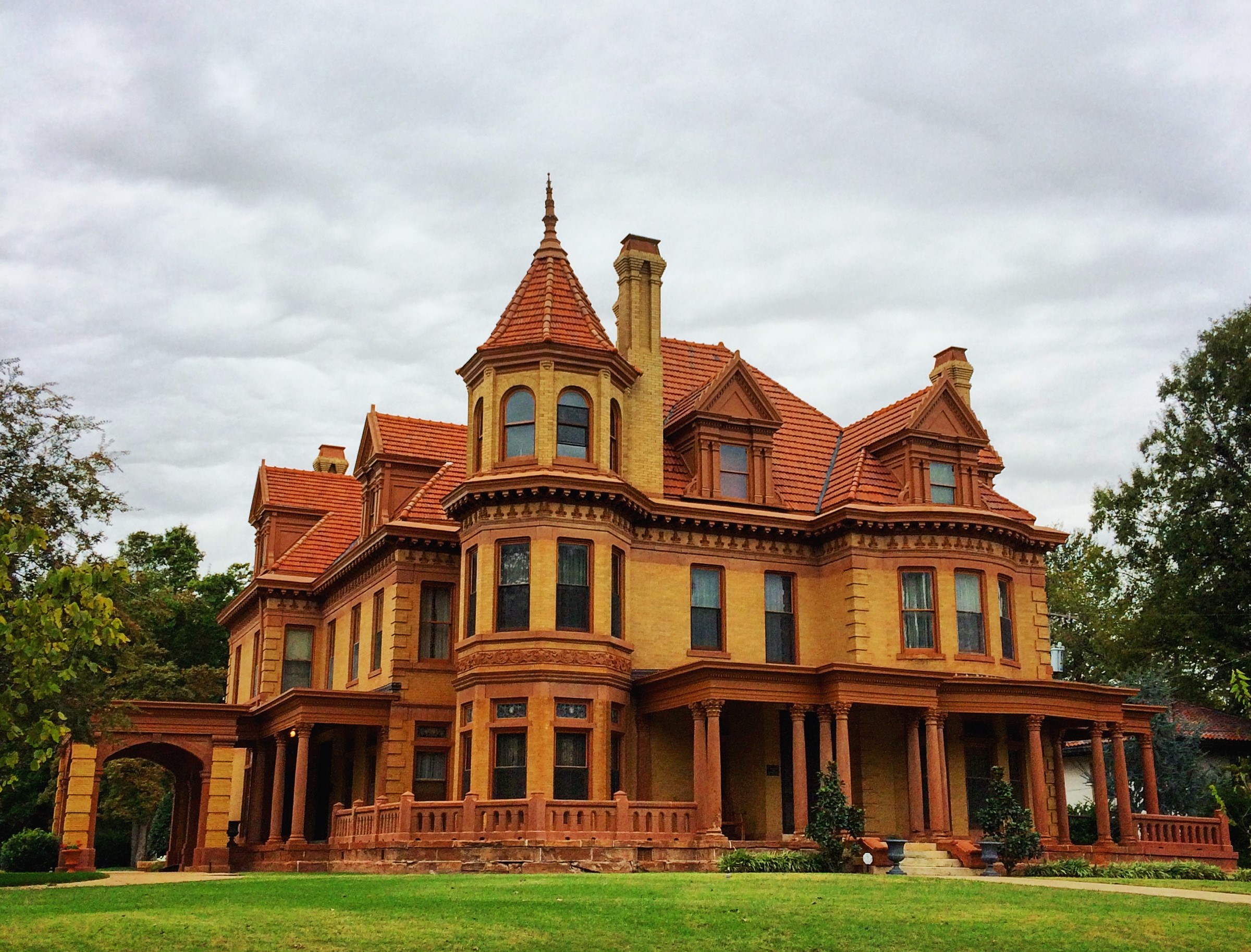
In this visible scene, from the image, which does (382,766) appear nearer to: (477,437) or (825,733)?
(477,437)

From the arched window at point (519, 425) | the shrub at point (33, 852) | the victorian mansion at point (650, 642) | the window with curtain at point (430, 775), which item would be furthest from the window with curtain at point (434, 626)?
the shrub at point (33, 852)

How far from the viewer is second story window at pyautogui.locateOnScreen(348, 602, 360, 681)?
37250 millimetres

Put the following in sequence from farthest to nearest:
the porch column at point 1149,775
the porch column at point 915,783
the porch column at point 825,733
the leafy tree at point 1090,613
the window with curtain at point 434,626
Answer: the leafy tree at point 1090,613 → the window with curtain at point 434,626 → the porch column at point 1149,775 → the porch column at point 915,783 → the porch column at point 825,733

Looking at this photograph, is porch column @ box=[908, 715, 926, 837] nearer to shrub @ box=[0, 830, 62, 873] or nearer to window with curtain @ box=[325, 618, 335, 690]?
window with curtain @ box=[325, 618, 335, 690]

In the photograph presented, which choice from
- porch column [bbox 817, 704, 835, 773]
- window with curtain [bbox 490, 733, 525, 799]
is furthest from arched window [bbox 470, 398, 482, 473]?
porch column [bbox 817, 704, 835, 773]

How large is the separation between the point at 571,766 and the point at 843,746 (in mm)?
6012

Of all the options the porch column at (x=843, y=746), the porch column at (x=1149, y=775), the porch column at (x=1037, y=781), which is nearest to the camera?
the porch column at (x=843, y=746)

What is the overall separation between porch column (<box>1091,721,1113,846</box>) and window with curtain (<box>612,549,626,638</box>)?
11.8 m

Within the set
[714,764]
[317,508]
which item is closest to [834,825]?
[714,764]

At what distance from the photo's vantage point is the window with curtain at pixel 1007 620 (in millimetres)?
34406

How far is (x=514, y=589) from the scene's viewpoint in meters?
30.8

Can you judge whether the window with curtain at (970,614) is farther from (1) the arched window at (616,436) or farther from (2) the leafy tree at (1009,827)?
(1) the arched window at (616,436)

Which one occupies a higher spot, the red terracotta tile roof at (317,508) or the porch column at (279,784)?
the red terracotta tile roof at (317,508)

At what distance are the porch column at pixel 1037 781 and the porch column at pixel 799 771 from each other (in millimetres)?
5644
